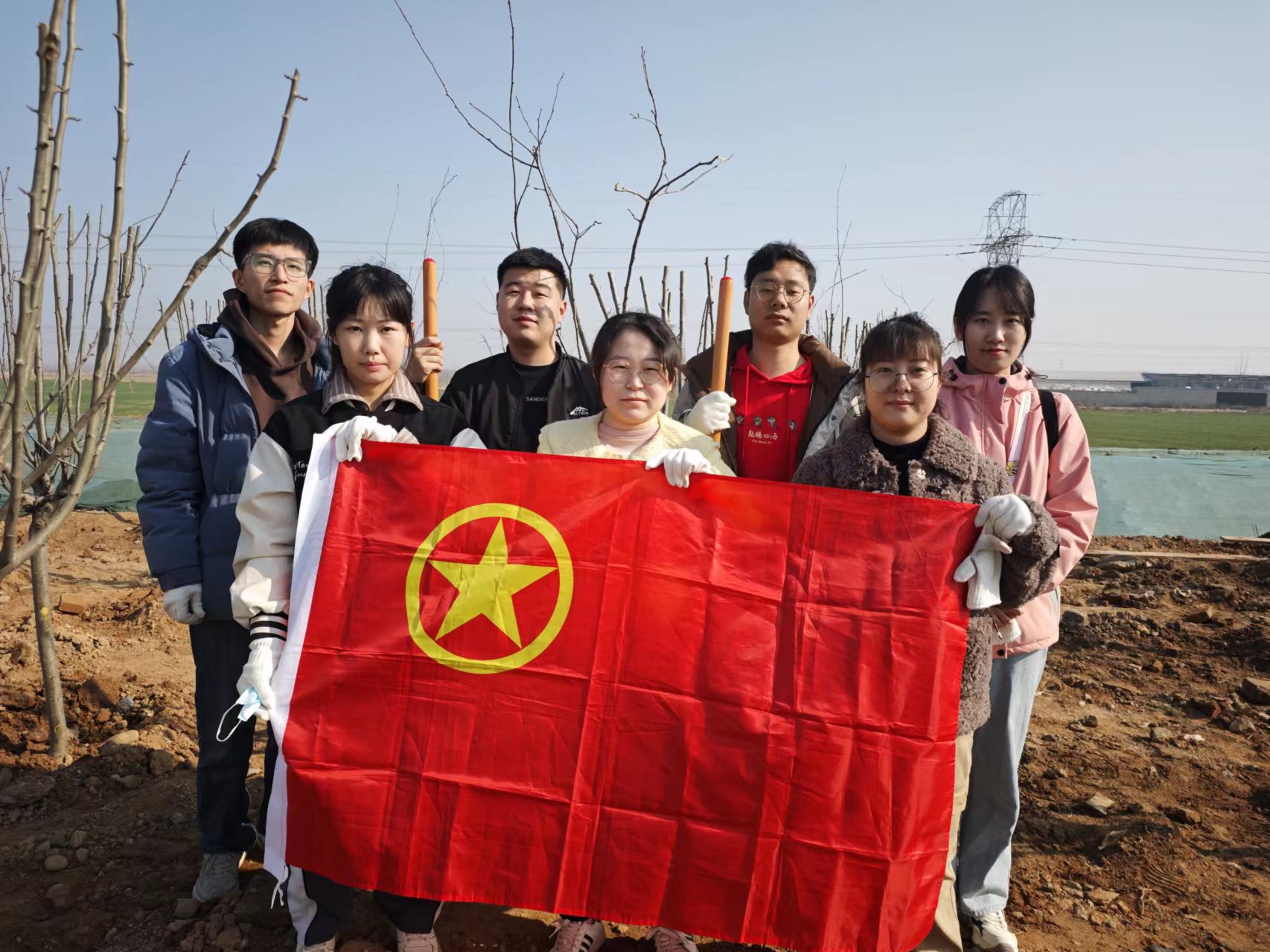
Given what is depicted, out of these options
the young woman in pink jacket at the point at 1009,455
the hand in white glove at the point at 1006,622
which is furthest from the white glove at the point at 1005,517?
the young woman in pink jacket at the point at 1009,455

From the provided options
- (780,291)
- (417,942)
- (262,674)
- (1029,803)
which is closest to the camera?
(262,674)

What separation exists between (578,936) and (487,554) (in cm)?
131

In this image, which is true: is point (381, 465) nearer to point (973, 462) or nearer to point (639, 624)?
point (639, 624)

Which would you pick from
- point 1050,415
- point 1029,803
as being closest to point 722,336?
point 1050,415

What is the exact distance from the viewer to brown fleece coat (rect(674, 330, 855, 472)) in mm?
2990

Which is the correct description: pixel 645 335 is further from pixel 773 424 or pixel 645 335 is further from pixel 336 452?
pixel 336 452

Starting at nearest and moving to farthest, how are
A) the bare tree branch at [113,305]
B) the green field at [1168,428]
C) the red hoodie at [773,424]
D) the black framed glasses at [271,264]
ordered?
the bare tree branch at [113,305]
the black framed glasses at [271,264]
the red hoodie at [773,424]
the green field at [1168,428]

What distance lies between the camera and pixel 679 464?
2434 millimetres

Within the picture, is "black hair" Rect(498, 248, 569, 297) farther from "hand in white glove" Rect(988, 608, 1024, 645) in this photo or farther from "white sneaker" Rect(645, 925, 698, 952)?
"white sneaker" Rect(645, 925, 698, 952)

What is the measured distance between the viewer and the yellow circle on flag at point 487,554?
247cm

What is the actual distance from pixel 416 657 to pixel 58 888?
177cm

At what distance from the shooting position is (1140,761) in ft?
15.0

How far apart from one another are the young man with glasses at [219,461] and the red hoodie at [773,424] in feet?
5.42

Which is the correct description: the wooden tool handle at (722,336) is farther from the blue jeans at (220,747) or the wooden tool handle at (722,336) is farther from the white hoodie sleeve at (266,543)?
the blue jeans at (220,747)
